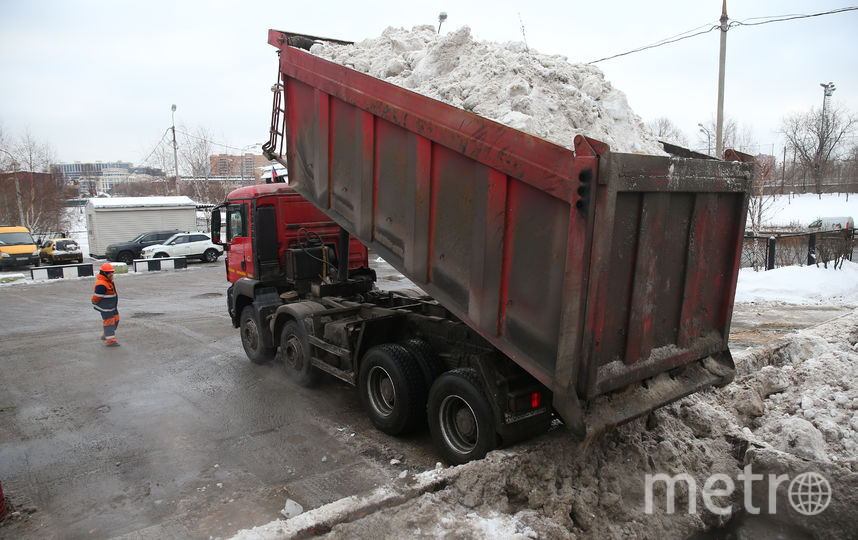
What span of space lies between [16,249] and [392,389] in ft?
82.7

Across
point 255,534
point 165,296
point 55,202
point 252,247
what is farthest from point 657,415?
point 55,202

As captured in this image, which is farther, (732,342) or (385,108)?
(732,342)

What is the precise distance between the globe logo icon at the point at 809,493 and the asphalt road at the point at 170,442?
291cm

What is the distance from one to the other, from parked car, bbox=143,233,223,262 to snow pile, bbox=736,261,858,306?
2165 cm

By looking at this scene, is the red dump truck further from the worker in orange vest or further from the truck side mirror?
the worker in orange vest

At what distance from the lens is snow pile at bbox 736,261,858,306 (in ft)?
40.4

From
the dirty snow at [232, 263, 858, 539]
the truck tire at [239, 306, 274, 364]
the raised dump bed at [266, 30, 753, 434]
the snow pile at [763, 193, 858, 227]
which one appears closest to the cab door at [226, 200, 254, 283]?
the truck tire at [239, 306, 274, 364]

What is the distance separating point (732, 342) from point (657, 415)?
5.19m

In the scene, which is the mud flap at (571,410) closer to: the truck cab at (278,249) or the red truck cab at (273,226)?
the truck cab at (278,249)

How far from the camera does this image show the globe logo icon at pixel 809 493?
3723 mm

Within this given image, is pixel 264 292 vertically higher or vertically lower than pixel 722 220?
lower

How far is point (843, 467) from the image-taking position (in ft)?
12.9

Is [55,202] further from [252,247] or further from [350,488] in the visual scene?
[350,488]

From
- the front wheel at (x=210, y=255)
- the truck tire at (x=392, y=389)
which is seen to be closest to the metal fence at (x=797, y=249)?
the truck tire at (x=392, y=389)
